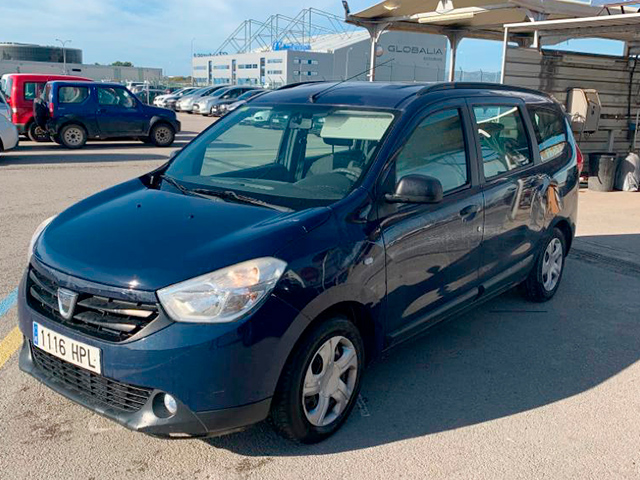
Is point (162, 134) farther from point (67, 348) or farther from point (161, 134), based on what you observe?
point (67, 348)

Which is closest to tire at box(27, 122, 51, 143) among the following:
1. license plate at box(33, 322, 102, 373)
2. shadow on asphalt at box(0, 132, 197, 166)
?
shadow on asphalt at box(0, 132, 197, 166)

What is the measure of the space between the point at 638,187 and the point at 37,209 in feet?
33.4

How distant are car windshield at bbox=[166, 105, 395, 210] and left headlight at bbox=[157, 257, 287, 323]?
0.66 meters

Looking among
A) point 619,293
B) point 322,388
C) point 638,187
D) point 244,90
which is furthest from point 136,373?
point 244,90

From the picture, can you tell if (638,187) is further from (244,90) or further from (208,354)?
(244,90)

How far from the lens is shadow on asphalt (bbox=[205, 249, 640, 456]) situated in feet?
10.9

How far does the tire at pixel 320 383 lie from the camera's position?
115 inches

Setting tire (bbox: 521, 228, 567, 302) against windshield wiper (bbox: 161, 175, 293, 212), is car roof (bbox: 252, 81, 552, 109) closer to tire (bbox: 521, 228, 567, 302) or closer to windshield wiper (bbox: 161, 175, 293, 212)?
windshield wiper (bbox: 161, 175, 293, 212)

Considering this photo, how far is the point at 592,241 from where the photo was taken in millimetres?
7664

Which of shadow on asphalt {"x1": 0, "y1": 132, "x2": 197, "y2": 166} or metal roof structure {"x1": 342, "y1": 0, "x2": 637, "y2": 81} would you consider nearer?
metal roof structure {"x1": 342, "y1": 0, "x2": 637, "y2": 81}

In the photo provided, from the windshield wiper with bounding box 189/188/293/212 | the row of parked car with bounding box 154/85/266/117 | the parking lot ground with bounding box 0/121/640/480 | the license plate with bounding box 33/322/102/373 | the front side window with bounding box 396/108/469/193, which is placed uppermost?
the row of parked car with bounding box 154/85/266/117

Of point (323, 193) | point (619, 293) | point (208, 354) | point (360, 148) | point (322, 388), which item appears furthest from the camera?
point (619, 293)

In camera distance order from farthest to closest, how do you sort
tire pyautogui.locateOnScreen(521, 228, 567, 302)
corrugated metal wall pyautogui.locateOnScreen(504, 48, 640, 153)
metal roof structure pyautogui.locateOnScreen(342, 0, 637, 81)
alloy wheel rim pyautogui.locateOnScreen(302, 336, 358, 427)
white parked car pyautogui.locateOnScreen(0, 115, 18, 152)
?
white parked car pyautogui.locateOnScreen(0, 115, 18, 152), metal roof structure pyautogui.locateOnScreen(342, 0, 637, 81), corrugated metal wall pyautogui.locateOnScreen(504, 48, 640, 153), tire pyautogui.locateOnScreen(521, 228, 567, 302), alloy wheel rim pyautogui.locateOnScreen(302, 336, 358, 427)

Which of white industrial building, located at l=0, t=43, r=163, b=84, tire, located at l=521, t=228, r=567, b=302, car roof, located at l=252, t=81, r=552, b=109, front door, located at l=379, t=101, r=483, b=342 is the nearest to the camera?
front door, located at l=379, t=101, r=483, b=342
